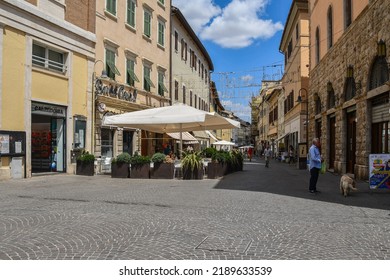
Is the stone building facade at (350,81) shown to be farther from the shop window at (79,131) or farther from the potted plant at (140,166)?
the shop window at (79,131)

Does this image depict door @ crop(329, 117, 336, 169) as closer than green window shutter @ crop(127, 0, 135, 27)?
Yes

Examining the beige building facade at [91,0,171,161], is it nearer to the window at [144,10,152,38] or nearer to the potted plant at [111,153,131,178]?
the window at [144,10,152,38]

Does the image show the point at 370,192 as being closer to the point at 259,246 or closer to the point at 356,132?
the point at 356,132

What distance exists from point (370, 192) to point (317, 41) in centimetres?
1468

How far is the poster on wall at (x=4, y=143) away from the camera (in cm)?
1378

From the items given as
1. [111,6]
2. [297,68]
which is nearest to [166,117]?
[111,6]

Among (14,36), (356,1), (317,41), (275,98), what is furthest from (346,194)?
(275,98)

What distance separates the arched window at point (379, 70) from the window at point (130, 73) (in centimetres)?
1300

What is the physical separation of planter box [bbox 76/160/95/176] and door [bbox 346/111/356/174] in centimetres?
1087

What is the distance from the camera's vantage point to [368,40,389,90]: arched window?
12953 millimetres

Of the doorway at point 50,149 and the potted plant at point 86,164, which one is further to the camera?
the doorway at point 50,149

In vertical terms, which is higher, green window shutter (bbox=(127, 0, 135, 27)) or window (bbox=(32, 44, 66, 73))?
green window shutter (bbox=(127, 0, 135, 27))

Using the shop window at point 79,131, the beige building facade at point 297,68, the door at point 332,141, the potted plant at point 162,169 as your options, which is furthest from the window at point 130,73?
the beige building facade at point 297,68

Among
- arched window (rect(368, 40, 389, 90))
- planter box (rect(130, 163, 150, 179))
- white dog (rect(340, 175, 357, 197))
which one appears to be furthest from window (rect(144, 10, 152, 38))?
white dog (rect(340, 175, 357, 197))
